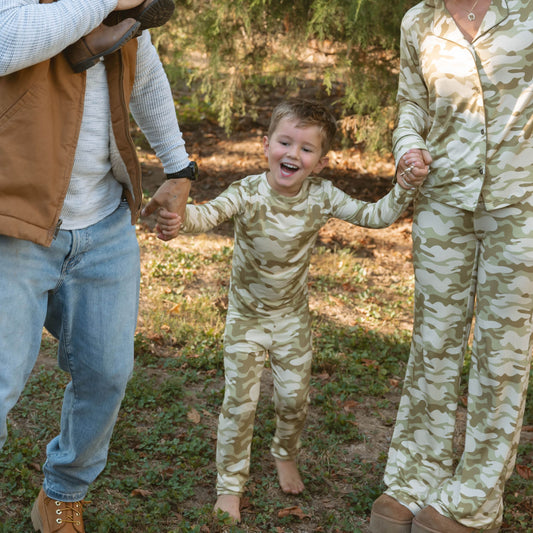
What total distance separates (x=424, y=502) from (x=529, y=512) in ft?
2.17

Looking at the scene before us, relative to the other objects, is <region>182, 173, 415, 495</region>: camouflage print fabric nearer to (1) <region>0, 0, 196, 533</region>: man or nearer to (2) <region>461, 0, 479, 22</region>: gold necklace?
(1) <region>0, 0, 196, 533</region>: man

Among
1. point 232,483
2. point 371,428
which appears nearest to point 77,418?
point 232,483

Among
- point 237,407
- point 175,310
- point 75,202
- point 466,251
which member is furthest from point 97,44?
point 175,310

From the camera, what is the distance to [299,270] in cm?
337

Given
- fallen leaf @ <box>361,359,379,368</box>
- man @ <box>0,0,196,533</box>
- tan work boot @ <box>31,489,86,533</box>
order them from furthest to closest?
1. fallen leaf @ <box>361,359,379,368</box>
2. tan work boot @ <box>31,489,86,533</box>
3. man @ <box>0,0,196,533</box>

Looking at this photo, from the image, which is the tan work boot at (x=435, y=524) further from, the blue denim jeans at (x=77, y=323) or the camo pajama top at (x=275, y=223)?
the blue denim jeans at (x=77, y=323)

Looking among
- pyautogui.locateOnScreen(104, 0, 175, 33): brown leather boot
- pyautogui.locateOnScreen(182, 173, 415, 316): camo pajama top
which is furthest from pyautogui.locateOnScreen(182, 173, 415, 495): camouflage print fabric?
pyautogui.locateOnScreen(104, 0, 175, 33): brown leather boot

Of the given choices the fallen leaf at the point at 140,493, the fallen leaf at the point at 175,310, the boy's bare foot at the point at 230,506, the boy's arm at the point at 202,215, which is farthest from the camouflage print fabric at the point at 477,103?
the fallen leaf at the point at 175,310

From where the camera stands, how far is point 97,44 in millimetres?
2312

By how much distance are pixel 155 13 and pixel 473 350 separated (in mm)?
1852

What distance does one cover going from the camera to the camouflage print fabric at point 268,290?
3262 millimetres

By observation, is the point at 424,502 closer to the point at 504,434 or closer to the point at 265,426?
the point at 504,434

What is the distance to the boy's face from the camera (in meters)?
3.20

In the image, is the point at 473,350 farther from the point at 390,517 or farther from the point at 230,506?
the point at 230,506
